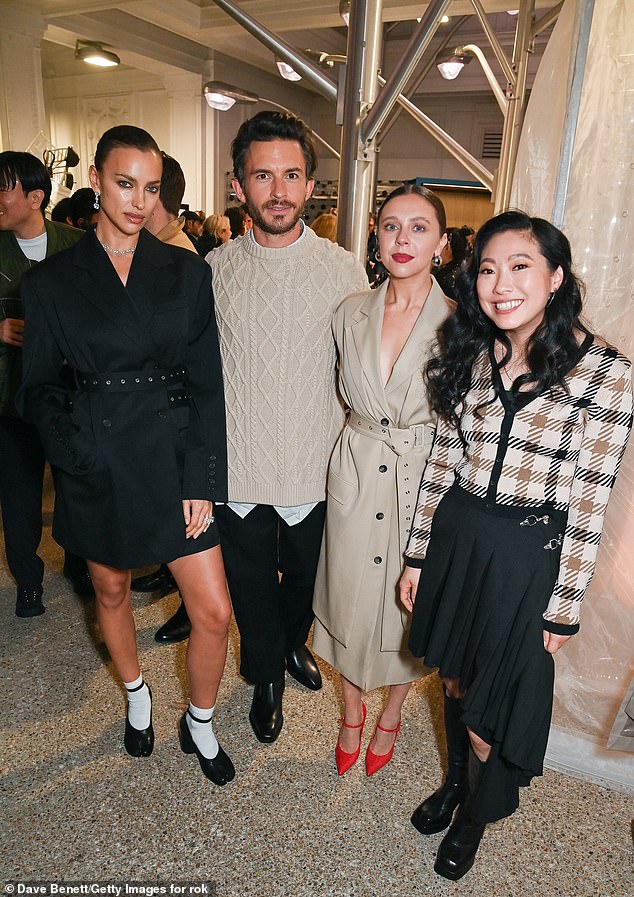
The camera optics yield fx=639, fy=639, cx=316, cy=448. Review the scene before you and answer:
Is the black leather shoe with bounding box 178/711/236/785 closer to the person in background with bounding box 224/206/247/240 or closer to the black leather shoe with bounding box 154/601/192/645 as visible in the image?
the black leather shoe with bounding box 154/601/192/645

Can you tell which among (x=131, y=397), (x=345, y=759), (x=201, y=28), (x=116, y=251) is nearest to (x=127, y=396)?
(x=131, y=397)

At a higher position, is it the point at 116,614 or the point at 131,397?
the point at 131,397

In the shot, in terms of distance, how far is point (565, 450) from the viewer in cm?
142

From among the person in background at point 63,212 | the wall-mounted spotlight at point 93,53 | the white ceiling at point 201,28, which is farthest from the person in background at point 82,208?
the wall-mounted spotlight at point 93,53

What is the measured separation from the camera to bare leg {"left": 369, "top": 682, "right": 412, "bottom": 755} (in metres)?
2.02

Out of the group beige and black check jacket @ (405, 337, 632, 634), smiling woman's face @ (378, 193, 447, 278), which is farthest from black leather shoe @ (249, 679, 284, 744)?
smiling woman's face @ (378, 193, 447, 278)

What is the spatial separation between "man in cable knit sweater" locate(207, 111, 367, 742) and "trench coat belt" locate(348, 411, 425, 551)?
241 mm

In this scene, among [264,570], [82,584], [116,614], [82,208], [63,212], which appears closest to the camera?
[116,614]

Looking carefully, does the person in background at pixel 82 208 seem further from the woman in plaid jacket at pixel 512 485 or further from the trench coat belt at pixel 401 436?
the woman in plaid jacket at pixel 512 485

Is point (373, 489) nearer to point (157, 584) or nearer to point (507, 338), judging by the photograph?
point (507, 338)

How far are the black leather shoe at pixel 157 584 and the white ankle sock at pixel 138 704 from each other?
1039 mm

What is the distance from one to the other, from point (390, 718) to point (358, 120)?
222cm

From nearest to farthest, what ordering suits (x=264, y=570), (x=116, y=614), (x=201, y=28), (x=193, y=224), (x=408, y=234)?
1. (x=408, y=234)
2. (x=116, y=614)
3. (x=264, y=570)
4. (x=193, y=224)
5. (x=201, y=28)

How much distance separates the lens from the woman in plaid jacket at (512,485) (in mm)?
1408
